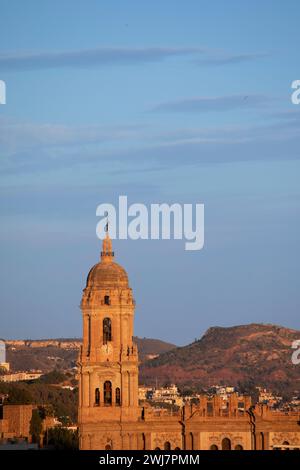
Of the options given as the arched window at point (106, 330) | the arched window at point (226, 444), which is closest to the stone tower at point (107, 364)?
the arched window at point (106, 330)

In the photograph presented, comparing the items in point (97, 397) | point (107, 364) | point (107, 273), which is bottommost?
point (97, 397)

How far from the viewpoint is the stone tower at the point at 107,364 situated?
138 m

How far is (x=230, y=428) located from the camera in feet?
460

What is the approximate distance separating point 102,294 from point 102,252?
322cm

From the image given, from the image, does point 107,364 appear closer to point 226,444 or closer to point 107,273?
point 107,273

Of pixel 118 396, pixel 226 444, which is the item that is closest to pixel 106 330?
pixel 118 396

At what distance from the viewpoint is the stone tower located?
138 meters

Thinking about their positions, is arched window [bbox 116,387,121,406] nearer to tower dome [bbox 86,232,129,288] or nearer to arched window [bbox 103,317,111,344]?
arched window [bbox 103,317,111,344]

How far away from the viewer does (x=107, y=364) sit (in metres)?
139

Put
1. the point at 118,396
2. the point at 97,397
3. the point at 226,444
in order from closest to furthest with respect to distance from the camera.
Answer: the point at 97,397 → the point at 118,396 → the point at 226,444

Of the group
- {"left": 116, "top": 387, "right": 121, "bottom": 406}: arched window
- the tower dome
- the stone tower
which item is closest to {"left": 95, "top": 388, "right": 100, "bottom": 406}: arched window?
the stone tower
